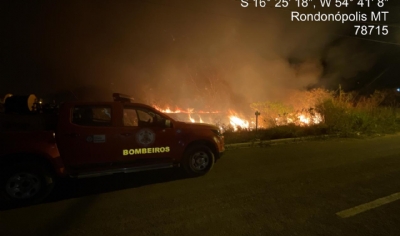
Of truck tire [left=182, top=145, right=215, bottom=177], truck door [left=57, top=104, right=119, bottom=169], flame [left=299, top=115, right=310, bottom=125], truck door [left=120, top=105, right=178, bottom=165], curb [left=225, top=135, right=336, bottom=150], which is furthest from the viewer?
flame [left=299, top=115, right=310, bottom=125]

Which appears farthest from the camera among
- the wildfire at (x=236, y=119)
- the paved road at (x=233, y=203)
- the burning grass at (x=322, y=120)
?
the wildfire at (x=236, y=119)

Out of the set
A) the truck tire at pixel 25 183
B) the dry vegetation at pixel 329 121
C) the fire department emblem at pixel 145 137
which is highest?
the dry vegetation at pixel 329 121

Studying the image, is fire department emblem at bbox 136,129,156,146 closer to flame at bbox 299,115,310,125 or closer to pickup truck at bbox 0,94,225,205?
pickup truck at bbox 0,94,225,205

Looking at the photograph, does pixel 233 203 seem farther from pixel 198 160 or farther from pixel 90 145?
pixel 90 145

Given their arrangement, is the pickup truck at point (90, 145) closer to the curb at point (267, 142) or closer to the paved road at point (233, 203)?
the paved road at point (233, 203)

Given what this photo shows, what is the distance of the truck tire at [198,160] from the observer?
557cm

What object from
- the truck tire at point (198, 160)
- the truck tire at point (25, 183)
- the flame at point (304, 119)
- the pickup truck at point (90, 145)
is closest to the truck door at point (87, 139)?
the pickup truck at point (90, 145)

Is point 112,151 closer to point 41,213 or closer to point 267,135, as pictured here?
point 41,213

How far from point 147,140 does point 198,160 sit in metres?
1.18

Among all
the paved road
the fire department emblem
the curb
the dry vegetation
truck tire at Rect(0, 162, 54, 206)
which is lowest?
the paved road

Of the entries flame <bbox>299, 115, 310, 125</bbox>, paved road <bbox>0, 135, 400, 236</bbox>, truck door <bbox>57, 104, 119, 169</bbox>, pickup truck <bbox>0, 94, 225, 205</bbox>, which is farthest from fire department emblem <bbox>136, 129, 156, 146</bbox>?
flame <bbox>299, 115, 310, 125</bbox>

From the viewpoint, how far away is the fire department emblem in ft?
16.7

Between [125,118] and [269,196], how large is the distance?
10.3ft

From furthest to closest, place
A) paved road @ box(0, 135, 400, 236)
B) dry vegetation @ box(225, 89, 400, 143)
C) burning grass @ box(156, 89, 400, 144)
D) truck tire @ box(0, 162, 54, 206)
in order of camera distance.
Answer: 1. burning grass @ box(156, 89, 400, 144)
2. dry vegetation @ box(225, 89, 400, 143)
3. truck tire @ box(0, 162, 54, 206)
4. paved road @ box(0, 135, 400, 236)
